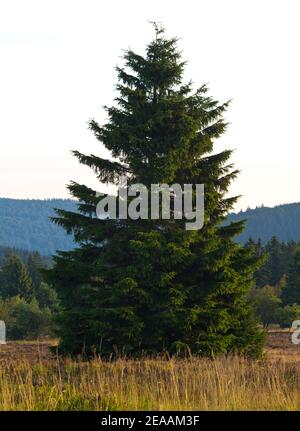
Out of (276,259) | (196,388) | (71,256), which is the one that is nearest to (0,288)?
(276,259)

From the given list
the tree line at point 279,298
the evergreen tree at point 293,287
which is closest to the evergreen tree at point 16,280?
the tree line at point 279,298

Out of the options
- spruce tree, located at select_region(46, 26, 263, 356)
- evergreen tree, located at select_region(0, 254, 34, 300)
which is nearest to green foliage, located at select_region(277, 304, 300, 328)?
spruce tree, located at select_region(46, 26, 263, 356)

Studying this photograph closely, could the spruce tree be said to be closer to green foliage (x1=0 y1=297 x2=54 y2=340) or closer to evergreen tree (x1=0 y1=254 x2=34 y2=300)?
green foliage (x1=0 y1=297 x2=54 y2=340)

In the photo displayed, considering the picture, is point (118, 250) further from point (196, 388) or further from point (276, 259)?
point (276, 259)

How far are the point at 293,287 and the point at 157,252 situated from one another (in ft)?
164

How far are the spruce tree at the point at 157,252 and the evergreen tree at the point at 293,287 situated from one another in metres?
45.4

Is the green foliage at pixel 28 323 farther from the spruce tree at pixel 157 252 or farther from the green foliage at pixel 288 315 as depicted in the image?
the spruce tree at pixel 157 252

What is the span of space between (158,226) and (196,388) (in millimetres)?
12283

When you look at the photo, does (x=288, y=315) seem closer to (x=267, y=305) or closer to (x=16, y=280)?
(x=267, y=305)

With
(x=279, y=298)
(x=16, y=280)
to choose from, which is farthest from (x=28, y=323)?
(x=16, y=280)

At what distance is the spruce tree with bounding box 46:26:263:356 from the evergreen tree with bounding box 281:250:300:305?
4542cm

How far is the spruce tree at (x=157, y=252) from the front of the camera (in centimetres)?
1930

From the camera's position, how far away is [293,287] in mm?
66938
